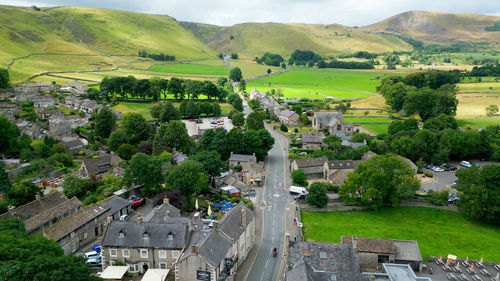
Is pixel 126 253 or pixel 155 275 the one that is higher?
pixel 126 253

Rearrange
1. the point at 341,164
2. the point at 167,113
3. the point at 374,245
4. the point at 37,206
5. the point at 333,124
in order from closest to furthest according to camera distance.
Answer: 1. the point at 374,245
2. the point at 37,206
3. the point at 341,164
4. the point at 333,124
5. the point at 167,113

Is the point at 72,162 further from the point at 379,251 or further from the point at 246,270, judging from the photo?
the point at 379,251

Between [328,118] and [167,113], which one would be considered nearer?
[167,113]

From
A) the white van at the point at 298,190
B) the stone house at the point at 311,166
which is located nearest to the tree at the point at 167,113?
the stone house at the point at 311,166

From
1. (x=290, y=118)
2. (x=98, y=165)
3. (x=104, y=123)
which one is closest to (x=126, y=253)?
(x=98, y=165)

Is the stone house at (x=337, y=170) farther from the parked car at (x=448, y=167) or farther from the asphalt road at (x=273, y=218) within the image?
the parked car at (x=448, y=167)

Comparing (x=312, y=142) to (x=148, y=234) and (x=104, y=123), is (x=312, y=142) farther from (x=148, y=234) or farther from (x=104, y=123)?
(x=148, y=234)
